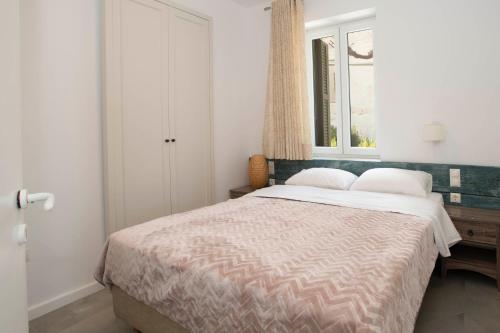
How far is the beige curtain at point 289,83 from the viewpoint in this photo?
10.9 ft

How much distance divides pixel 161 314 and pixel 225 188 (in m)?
2.17

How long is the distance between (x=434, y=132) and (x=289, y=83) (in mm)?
1443

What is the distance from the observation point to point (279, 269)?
1259mm

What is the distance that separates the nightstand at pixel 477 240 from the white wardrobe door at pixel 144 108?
236 centimetres

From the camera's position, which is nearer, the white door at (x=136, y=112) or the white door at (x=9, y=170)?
the white door at (x=9, y=170)

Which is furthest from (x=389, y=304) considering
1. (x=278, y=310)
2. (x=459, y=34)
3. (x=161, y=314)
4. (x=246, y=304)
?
(x=459, y=34)

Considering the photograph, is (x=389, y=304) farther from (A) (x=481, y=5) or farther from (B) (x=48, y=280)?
(A) (x=481, y=5)

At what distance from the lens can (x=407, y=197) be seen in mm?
2432

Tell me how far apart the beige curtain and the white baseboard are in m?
2.16

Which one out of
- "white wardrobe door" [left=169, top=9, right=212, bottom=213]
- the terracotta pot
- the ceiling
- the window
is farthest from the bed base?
the ceiling

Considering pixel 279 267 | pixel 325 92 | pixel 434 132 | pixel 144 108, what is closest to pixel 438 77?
pixel 434 132

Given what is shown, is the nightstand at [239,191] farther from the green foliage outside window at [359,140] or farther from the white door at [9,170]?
the white door at [9,170]

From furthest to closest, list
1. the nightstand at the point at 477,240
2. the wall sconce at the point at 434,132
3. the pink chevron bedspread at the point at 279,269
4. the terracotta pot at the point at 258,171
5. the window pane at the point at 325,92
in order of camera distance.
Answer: the terracotta pot at the point at 258,171, the window pane at the point at 325,92, the wall sconce at the point at 434,132, the nightstand at the point at 477,240, the pink chevron bedspread at the point at 279,269

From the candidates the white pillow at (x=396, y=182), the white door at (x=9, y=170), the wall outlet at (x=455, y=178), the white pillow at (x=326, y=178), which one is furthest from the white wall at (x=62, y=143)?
the wall outlet at (x=455, y=178)
